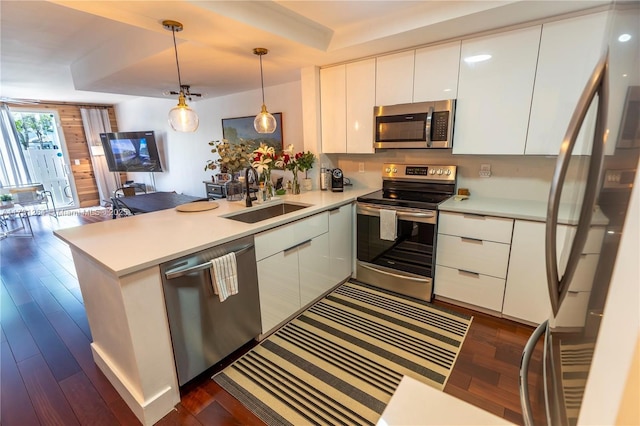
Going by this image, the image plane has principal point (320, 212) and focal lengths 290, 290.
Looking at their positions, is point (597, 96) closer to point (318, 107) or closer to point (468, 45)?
point (468, 45)

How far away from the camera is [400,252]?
2.66 m

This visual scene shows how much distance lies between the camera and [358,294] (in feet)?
9.18

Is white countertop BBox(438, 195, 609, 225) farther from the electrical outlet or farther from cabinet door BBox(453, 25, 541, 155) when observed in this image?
cabinet door BBox(453, 25, 541, 155)

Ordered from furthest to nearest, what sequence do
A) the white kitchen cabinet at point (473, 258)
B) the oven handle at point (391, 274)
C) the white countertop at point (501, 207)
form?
the oven handle at point (391, 274), the white kitchen cabinet at point (473, 258), the white countertop at point (501, 207)

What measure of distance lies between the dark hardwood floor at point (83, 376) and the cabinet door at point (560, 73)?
1450mm

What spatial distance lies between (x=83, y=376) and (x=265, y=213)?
166cm

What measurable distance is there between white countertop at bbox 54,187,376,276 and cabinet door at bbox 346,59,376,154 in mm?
869

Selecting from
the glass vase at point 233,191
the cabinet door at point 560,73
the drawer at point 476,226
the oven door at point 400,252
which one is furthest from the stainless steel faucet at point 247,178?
the cabinet door at point 560,73

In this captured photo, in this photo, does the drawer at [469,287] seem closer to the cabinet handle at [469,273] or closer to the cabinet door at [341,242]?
the cabinet handle at [469,273]

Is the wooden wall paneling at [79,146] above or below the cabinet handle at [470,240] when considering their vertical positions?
above

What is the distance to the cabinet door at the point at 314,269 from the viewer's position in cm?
241

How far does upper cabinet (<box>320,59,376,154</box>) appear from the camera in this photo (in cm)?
280

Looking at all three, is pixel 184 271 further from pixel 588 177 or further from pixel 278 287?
pixel 588 177

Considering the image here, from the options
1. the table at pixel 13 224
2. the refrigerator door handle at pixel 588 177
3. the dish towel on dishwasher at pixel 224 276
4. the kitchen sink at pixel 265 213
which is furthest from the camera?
the table at pixel 13 224
